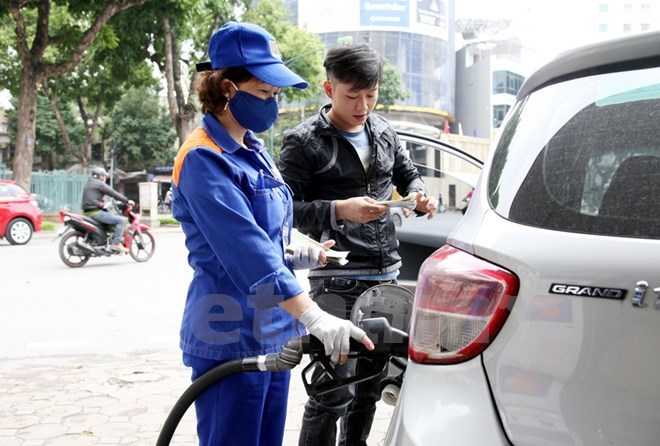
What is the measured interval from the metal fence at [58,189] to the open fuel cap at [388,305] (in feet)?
82.9

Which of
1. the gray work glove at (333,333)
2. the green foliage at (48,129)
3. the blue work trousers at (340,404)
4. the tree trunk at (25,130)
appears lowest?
the blue work trousers at (340,404)

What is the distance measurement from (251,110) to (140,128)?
137ft

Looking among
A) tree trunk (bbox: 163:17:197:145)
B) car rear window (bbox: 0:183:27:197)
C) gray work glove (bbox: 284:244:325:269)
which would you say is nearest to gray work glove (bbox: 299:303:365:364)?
gray work glove (bbox: 284:244:325:269)

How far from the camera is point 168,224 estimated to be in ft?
76.8


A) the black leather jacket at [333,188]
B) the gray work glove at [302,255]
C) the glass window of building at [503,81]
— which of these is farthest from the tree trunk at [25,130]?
the glass window of building at [503,81]

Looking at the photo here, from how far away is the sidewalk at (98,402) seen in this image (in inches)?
134

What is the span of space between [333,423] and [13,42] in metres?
26.0

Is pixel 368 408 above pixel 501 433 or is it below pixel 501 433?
below

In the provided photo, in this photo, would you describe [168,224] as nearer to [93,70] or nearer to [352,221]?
[93,70]

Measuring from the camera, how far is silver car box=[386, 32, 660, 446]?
3.80 feet

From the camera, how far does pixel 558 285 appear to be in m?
1.21

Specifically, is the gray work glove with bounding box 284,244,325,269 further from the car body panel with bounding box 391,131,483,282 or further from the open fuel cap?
the car body panel with bounding box 391,131,483,282

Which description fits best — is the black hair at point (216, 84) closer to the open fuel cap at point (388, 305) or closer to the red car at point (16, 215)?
the open fuel cap at point (388, 305)

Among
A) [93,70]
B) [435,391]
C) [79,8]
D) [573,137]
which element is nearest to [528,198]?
[573,137]
